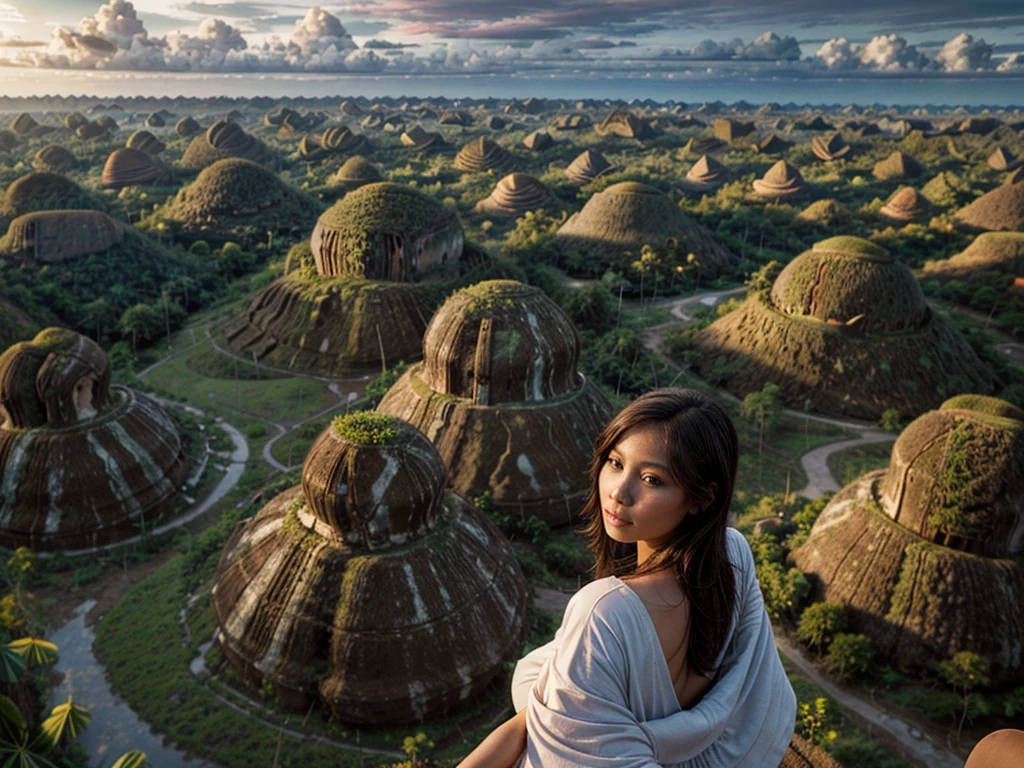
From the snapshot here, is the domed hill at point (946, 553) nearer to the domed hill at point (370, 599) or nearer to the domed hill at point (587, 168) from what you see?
the domed hill at point (370, 599)

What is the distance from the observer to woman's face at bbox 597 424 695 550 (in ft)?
14.7

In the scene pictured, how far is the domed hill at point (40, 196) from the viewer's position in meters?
61.4

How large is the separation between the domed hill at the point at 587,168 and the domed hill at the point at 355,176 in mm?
26332

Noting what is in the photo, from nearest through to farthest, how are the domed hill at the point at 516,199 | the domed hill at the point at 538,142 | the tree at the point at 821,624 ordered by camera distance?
the tree at the point at 821,624
the domed hill at the point at 516,199
the domed hill at the point at 538,142

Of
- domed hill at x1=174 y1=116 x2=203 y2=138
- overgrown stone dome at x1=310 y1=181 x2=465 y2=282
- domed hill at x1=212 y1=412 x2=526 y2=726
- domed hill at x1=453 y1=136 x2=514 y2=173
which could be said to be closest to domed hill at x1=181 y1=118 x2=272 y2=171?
domed hill at x1=453 y1=136 x2=514 y2=173

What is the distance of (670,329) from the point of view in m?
46.8

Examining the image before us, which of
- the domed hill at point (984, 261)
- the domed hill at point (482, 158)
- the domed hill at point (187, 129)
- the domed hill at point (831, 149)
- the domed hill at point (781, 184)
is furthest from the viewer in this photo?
the domed hill at point (187, 129)

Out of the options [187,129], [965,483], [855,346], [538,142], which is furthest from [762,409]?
[187,129]

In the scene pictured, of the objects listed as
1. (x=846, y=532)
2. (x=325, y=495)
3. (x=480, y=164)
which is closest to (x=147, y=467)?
(x=325, y=495)

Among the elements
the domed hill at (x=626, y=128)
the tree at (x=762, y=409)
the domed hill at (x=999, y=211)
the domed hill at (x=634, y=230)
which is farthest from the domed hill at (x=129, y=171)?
the domed hill at (x=999, y=211)

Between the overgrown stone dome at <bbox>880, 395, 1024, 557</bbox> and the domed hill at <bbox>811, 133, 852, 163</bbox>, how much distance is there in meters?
98.8

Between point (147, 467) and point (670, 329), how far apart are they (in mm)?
32118

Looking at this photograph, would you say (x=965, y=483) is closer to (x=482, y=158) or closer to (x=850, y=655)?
(x=850, y=655)

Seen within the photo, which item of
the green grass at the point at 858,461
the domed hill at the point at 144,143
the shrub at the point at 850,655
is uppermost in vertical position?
the domed hill at the point at 144,143
